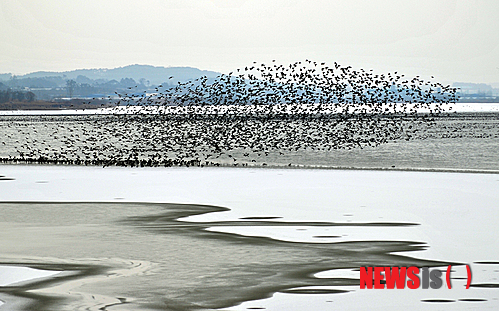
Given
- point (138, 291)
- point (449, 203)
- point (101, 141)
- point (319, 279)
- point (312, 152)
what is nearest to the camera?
point (138, 291)

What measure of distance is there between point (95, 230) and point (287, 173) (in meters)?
14.2

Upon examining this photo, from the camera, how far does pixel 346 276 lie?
10.9m

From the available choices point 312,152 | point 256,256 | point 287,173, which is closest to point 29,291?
point 256,256

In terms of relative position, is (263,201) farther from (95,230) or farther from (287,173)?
(287,173)

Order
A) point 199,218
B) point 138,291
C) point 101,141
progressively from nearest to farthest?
point 138,291
point 199,218
point 101,141

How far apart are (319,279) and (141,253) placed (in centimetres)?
335

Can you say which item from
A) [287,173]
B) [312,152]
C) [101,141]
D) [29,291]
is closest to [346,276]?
[29,291]

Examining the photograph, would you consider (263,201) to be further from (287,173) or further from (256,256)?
(287,173)

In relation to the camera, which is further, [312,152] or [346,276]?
A: [312,152]

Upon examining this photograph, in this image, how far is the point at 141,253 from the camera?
41.5 ft

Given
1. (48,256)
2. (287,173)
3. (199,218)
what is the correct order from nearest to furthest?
(48,256) → (199,218) → (287,173)

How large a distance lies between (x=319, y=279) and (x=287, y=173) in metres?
17.8

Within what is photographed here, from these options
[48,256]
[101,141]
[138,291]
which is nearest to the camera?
[138,291]

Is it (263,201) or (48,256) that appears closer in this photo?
A: (48,256)
